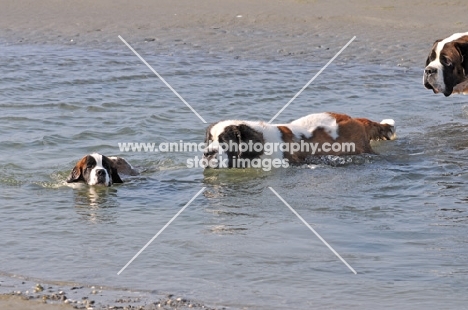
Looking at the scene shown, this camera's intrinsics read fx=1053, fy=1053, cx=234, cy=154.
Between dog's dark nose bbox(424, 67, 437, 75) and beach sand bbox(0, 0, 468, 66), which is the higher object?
beach sand bbox(0, 0, 468, 66)

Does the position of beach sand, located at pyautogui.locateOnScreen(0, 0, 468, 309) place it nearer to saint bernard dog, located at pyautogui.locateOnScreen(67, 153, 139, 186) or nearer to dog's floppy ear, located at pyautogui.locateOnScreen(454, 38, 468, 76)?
dog's floppy ear, located at pyautogui.locateOnScreen(454, 38, 468, 76)

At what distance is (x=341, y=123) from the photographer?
9633mm

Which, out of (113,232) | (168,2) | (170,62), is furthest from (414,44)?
(113,232)

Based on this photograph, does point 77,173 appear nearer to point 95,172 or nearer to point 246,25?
point 95,172

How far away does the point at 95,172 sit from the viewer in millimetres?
8727

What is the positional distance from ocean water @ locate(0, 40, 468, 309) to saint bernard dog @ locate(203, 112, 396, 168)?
6.2 inches

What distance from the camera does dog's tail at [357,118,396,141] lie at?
9969 millimetres

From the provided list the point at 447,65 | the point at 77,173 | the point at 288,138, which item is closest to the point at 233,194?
the point at 288,138

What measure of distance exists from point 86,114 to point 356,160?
10.7 ft

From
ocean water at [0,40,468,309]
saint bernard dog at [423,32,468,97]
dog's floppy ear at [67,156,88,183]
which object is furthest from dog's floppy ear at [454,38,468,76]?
dog's floppy ear at [67,156,88,183]

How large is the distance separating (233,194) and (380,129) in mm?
2122

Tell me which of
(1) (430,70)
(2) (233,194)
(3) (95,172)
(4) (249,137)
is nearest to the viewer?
(2) (233,194)

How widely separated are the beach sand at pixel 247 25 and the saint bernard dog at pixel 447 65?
4045 millimetres

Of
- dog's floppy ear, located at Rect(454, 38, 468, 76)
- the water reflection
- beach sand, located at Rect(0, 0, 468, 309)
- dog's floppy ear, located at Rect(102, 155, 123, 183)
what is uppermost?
beach sand, located at Rect(0, 0, 468, 309)
